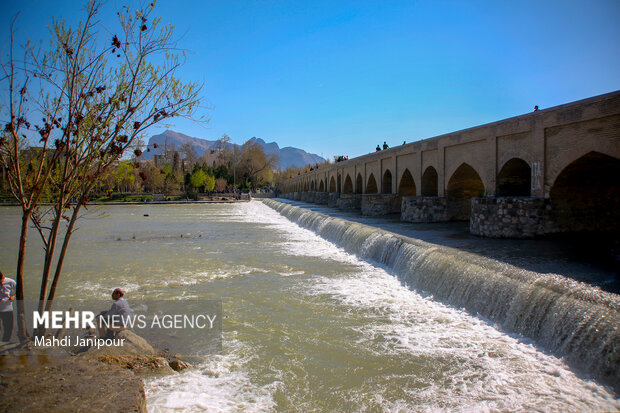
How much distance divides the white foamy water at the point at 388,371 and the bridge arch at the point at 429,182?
13126 millimetres

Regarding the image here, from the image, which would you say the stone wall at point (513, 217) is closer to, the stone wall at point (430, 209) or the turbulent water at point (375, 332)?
the turbulent water at point (375, 332)

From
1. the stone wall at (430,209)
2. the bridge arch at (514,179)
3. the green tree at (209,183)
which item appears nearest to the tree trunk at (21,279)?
the bridge arch at (514,179)

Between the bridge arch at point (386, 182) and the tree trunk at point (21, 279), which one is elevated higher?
the bridge arch at point (386, 182)

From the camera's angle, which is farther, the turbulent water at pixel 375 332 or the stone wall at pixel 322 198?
the stone wall at pixel 322 198

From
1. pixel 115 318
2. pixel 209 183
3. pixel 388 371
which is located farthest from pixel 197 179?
pixel 388 371

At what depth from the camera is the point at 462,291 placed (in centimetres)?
823

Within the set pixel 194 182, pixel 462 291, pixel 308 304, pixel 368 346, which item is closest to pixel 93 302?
pixel 308 304

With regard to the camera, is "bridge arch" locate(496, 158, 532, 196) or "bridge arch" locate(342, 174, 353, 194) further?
"bridge arch" locate(342, 174, 353, 194)

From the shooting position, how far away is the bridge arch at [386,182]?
26288mm

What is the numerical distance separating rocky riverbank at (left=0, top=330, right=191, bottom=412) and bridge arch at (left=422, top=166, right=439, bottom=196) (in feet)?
57.7

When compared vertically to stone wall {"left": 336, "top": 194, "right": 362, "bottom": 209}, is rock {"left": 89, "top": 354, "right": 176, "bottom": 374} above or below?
below

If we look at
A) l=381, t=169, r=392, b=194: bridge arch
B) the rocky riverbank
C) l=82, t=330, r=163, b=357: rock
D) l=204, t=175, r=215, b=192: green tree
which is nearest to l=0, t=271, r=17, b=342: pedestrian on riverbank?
the rocky riverbank

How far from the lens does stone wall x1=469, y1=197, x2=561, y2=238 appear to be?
12.4m

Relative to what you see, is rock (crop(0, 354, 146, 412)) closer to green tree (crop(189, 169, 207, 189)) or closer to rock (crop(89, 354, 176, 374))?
rock (crop(89, 354, 176, 374))
